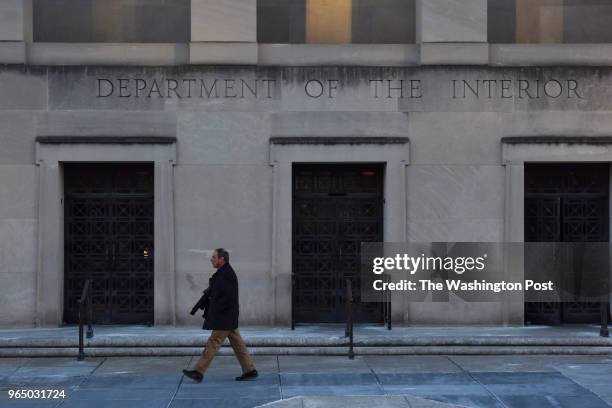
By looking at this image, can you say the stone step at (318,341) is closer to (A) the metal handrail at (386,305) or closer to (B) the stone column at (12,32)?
(A) the metal handrail at (386,305)

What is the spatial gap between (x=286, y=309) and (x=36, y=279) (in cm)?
446

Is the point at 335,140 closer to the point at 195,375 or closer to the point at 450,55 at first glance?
the point at 450,55

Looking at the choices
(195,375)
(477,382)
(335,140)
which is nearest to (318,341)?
(195,375)

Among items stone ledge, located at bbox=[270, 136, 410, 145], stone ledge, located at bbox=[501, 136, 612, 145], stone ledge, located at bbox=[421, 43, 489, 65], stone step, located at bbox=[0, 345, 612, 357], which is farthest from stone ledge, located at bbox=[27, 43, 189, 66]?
stone ledge, located at bbox=[501, 136, 612, 145]

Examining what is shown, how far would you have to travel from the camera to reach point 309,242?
1558cm

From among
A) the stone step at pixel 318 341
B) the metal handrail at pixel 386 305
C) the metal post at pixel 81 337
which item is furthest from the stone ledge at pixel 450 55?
the metal post at pixel 81 337

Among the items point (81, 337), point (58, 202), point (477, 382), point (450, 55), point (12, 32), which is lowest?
point (477, 382)

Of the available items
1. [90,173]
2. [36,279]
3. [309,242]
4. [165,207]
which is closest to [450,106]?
[309,242]

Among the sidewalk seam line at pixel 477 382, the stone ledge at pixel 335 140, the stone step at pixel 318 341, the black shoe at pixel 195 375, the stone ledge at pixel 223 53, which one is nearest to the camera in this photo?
the sidewalk seam line at pixel 477 382

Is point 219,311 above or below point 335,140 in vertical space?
below

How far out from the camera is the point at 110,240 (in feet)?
50.7

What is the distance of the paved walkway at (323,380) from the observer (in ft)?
33.5

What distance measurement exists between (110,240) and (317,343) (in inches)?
179

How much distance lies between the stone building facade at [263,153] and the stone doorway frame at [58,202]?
25 mm
